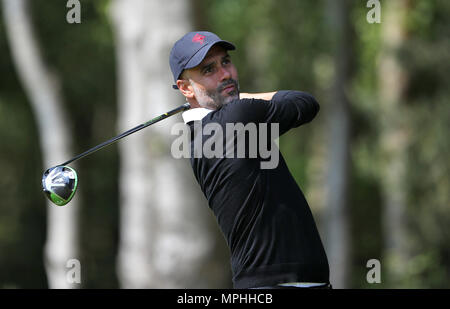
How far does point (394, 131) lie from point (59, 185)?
573 inches

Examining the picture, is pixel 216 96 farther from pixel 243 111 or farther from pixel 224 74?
pixel 243 111

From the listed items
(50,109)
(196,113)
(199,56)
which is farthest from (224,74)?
(50,109)

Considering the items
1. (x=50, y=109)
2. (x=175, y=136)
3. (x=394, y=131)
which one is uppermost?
(x=50, y=109)

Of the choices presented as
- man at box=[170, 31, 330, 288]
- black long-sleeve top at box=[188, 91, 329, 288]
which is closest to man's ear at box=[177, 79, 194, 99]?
man at box=[170, 31, 330, 288]

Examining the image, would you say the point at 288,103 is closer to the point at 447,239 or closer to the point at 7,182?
the point at 447,239

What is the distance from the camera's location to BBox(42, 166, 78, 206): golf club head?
496 cm

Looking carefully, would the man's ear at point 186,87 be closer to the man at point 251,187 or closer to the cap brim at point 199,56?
the man at point 251,187

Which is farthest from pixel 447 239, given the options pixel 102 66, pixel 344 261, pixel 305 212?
pixel 305 212

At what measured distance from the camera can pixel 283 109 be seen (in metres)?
4.62

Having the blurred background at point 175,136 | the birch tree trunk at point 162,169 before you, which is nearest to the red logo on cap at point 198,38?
the blurred background at point 175,136

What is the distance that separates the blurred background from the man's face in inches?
215

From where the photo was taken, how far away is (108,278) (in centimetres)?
2380

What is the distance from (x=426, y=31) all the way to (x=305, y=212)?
1551 cm

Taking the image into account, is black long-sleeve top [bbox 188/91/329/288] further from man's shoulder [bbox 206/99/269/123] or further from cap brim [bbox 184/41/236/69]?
cap brim [bbox 184/41/236/69]
